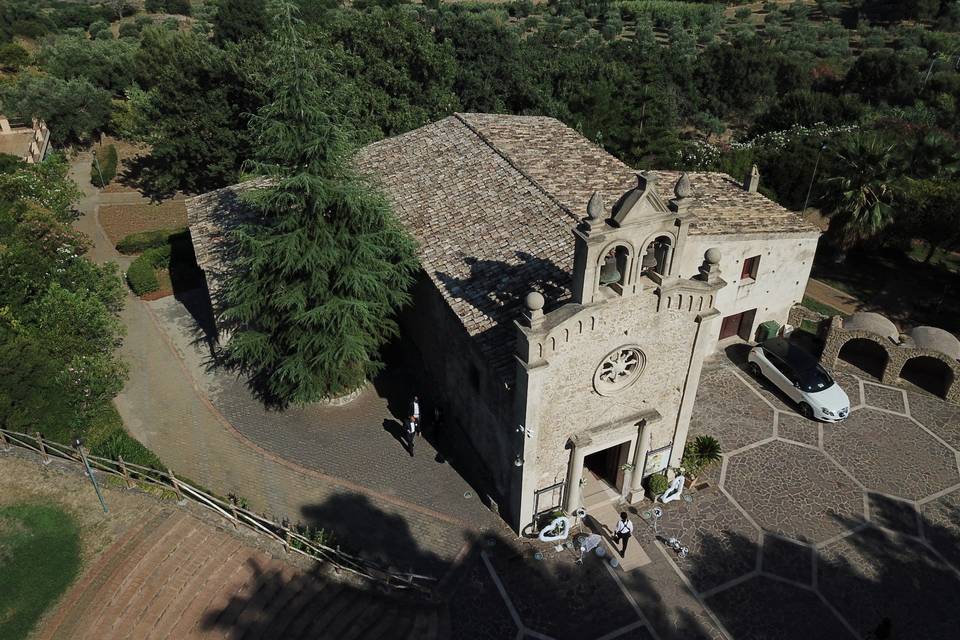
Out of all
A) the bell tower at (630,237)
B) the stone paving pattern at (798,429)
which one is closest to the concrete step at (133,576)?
the bell tower at (630,237)

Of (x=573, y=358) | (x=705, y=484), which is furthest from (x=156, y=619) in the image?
(x=705, y=484)

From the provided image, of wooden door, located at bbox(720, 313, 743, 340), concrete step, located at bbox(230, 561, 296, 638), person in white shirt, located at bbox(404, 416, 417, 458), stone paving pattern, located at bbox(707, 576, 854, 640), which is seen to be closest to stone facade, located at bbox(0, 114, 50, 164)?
person in white shirt, located at bbox(404, 416, 417, 458)

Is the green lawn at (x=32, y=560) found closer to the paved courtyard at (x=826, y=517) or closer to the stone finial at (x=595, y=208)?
the stone finial at (x=595, y=208)

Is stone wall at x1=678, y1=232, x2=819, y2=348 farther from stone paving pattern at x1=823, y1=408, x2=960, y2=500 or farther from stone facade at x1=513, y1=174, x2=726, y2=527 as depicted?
stone facade at x1=513, y1=174, x2=726, y2=527

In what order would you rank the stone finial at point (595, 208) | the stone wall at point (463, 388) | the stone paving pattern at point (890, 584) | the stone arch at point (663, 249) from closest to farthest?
the stone finial at point (595, 208)
the stone arch at point (663, 249)
the stone paving pattern at point (890, 584)
the stone wall at point (463, 388)

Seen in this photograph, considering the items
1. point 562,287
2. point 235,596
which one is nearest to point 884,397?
point 562,287

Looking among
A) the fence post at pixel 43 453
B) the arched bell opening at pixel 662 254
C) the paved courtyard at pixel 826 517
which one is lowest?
the paved courtyard at pixel 826 517
